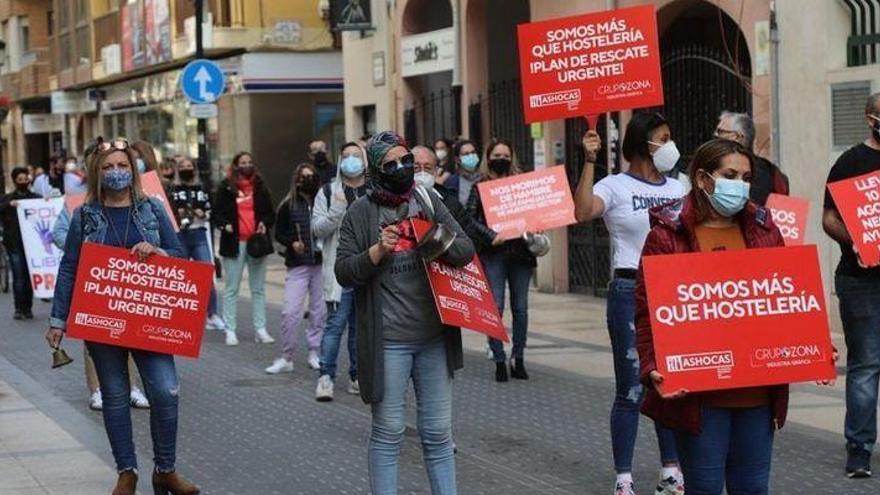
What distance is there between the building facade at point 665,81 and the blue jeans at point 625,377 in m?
7.18

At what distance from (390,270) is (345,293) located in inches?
193

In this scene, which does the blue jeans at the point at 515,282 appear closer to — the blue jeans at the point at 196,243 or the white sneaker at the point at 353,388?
the white sneaker at the point at 353,388

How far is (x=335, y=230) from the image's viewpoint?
1199 cm

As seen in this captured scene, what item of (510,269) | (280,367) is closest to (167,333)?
(510,269)

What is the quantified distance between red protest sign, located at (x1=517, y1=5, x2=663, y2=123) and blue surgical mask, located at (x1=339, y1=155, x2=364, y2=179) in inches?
74.4

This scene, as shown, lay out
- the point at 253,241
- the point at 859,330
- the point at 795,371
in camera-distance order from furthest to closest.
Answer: the point at 253,241
the point at 859,330
the point at 795,371

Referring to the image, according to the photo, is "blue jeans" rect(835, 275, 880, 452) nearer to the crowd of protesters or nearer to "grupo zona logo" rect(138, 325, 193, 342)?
the crowd of protesters

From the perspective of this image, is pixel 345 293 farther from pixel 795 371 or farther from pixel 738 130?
pixel 795 371

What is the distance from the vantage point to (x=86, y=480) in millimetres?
8938

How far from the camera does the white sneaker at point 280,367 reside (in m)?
13.5

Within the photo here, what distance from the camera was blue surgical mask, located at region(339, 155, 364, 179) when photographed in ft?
37.7

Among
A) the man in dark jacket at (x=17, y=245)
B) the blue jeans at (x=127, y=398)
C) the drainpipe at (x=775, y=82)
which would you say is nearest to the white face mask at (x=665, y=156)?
the blue jeans at (x=127, y=398)

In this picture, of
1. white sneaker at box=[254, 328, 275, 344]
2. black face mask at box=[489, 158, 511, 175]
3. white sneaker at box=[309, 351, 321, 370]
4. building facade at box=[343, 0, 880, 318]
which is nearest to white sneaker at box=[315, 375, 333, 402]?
white sneaker at box=[309, 351, 321, 370]

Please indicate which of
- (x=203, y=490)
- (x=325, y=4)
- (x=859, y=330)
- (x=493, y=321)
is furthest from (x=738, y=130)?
(x=325, y=4)
